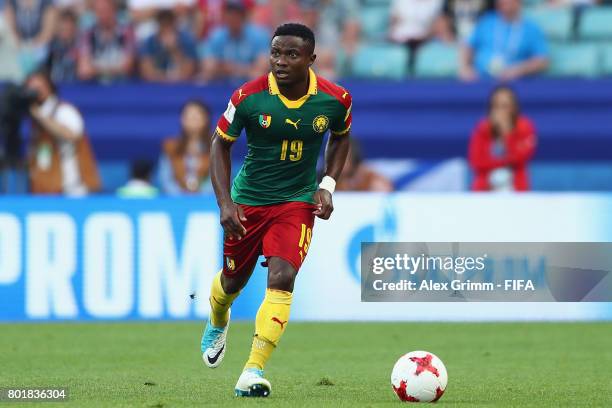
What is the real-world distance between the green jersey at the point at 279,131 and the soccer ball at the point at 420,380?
129 cm

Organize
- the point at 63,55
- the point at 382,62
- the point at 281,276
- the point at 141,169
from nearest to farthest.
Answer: the point at 281,276
the point at 141,169
the point at 382,62
the point at 63,55

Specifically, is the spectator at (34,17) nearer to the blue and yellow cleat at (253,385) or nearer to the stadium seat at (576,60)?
the stadium seat at (576,60)

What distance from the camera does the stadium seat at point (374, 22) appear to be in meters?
17.7

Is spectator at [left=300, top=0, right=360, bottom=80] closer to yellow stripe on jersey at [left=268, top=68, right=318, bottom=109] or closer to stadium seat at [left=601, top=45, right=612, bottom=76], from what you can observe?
stadium seat at [left=601, top=45, right=612, bottom=76]

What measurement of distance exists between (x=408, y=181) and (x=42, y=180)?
4.26 metres

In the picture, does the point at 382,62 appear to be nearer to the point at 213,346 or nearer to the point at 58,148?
the point at 58,148

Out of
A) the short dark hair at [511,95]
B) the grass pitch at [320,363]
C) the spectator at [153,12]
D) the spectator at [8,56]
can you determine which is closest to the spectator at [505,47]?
the short dark hair at [511,95]

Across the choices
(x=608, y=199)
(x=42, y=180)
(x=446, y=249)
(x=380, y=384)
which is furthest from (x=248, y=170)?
(x=42, y=180)

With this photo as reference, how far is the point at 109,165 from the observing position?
16766mm

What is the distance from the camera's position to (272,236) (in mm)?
8070

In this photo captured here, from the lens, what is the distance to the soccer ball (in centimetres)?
748

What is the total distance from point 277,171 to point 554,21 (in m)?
9.58

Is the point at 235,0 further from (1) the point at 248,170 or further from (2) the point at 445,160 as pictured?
(1) the point at 248,170

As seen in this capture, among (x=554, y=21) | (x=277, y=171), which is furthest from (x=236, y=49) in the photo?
(x=277, y=171)
